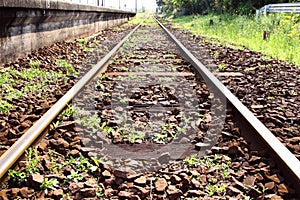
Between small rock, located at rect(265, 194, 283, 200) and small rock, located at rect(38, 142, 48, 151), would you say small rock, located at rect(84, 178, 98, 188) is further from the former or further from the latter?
small rock, located at rect(265, 194, 283, 200)

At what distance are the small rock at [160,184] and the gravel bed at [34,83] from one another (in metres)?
1.14

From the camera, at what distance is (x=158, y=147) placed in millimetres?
2826

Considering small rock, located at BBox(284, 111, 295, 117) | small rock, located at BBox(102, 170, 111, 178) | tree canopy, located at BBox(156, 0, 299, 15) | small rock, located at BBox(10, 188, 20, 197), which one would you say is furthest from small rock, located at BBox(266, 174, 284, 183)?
tree canopy, located at BBox(156, 0, 299, 15)

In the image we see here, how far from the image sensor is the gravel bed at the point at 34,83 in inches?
129

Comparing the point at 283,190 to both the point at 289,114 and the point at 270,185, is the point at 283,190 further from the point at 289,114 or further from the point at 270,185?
the point at 289,114

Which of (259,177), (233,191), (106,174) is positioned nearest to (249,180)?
(259,177)

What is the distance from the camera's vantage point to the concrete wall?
18.1ft

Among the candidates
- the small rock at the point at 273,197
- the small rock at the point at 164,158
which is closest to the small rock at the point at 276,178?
the small rock at the point at 273,197

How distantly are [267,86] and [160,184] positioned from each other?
2946 mm

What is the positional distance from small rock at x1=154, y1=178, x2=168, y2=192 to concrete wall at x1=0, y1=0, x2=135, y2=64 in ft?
12.7

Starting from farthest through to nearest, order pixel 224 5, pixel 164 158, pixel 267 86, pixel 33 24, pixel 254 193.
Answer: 1. pixel 224 5
2. pixel 33 24
3. pixel 267 86
4. pixel 164 158
5. pixel 254 193

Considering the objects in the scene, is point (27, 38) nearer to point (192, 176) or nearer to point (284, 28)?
point (192, 176)

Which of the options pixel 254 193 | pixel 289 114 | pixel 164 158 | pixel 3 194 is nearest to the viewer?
pixel 3 194

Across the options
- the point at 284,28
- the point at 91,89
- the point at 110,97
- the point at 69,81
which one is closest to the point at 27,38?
the point at 69,81
